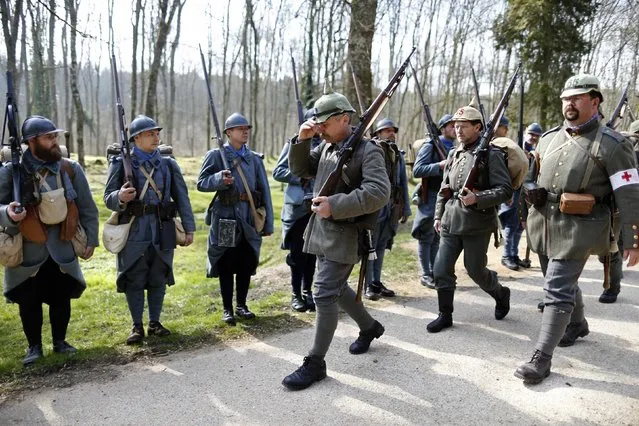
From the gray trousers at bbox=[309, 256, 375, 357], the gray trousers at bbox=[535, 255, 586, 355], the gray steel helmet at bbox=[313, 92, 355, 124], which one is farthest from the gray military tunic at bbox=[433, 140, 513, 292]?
the gray steel helmet at bbox=[313, 92, 355, 124]

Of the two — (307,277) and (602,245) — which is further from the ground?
(602,245)

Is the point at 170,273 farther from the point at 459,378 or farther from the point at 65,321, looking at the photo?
the point at 459,378

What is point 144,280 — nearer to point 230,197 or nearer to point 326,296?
point 230,197

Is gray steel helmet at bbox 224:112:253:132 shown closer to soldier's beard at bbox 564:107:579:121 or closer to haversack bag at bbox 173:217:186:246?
haversack bag at bbox 173:217:186:246

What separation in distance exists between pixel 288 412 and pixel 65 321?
2499 millimetres

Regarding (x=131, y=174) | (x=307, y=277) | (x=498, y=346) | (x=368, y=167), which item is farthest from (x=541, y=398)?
(x=131, y=174)

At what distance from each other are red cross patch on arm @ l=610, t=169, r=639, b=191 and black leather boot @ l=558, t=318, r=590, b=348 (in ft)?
5.19

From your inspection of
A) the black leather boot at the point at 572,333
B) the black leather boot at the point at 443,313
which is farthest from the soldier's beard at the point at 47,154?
the black leather boot at the point at 572,333

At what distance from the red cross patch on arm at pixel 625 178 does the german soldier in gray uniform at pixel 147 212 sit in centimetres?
380

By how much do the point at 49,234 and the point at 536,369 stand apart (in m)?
4.22

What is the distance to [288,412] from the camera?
3375mm

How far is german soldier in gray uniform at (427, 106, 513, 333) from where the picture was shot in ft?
14.9

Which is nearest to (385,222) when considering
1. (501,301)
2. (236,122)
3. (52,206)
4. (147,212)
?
(501,301)

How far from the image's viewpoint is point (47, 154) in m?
4.20
